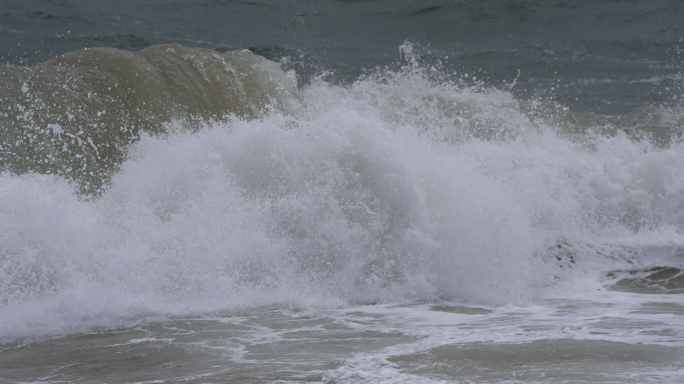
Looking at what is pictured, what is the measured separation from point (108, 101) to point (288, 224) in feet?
9.66

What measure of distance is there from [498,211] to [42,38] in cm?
901

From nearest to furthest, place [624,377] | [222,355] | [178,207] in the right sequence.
→ [624,377]
[222,355]
[178,207]

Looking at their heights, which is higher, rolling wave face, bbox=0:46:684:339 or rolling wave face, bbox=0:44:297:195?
rolling wave face, bbox=0:44:297:195

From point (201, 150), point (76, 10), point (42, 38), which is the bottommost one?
point (201, 150)

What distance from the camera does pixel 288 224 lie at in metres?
5.23

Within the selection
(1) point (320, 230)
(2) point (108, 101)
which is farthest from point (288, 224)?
(2) point (108, 101)

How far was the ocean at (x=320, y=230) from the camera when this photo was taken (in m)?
3.38

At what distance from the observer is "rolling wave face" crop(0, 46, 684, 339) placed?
4582mm

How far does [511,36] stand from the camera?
12.8 m

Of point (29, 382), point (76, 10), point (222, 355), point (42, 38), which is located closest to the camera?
point (29, 382)

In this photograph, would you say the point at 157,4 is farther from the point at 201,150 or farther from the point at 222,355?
the point at 222,355

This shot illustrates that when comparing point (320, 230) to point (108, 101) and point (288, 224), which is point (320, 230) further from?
point (108, 101)

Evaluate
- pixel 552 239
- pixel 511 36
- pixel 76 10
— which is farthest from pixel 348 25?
pixel 552 239

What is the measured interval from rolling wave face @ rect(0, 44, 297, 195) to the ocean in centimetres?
2
